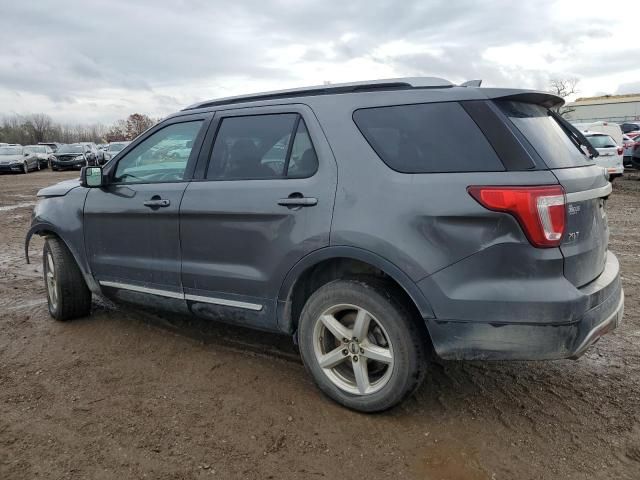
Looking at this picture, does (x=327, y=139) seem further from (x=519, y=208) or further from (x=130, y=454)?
(x=130, y=454)

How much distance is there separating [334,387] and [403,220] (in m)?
1.10

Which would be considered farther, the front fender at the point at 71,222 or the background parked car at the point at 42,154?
the background parked car at the point at 42,154

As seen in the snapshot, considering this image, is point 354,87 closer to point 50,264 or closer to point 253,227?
point 253,227

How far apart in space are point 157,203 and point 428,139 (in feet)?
6.50

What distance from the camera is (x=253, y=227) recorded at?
10.8 ft

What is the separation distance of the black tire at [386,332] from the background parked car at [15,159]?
3108 cm

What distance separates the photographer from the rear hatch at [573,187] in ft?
8.54

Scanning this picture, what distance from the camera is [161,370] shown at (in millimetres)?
3699

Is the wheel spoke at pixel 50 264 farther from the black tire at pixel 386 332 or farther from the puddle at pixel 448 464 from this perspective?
the puddle at pixel 448 464

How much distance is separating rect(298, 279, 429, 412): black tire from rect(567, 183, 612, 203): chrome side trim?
1.00 meters

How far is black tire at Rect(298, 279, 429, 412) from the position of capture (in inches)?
111

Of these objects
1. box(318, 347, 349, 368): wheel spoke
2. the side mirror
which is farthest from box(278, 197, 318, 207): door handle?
the side mirror

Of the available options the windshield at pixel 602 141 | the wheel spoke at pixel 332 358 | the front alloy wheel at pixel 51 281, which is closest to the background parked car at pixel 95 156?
the windshield at pixel 602 141

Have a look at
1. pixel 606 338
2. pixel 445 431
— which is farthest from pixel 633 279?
pixel 445 431
